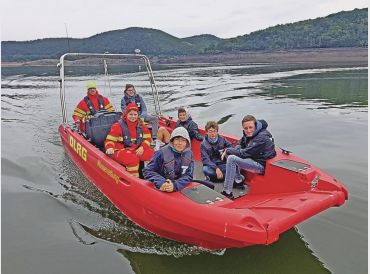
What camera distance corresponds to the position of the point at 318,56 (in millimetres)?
50469

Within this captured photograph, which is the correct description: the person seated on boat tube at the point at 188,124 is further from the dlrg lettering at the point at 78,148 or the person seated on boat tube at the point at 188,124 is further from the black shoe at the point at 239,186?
the dlrg lettering at the point at 78,148

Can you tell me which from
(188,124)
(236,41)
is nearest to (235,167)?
(188,124)

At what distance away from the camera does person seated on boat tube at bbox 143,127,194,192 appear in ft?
11.8

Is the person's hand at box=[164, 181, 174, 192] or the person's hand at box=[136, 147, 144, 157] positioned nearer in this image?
the person's hand at box=[164, 181, 174, 192]

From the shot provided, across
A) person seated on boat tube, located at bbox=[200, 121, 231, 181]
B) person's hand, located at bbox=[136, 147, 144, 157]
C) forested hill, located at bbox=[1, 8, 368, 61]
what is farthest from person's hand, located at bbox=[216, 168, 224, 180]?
forested hill, located at bbox=[1, 8, 368, 61]

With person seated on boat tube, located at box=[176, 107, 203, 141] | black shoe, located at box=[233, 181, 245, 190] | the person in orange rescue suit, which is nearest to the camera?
black shoe, located at box=[233, 181, 245, 190]

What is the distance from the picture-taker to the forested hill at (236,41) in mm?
60594

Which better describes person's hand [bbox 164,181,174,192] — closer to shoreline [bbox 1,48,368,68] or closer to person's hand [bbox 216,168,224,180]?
person's hand [bbox 216,168,224,180]

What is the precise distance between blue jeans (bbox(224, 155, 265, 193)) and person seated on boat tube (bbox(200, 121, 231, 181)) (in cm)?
37

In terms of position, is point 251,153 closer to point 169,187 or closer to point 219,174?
point 219,174

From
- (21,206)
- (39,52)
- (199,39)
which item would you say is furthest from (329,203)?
(199,39)

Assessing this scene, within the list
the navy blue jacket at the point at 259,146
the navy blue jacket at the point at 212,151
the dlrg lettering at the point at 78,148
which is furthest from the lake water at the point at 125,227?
the navy blue jacket at the point at 212,151

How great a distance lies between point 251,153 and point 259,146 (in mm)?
141

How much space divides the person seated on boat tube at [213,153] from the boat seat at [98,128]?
184 cm
